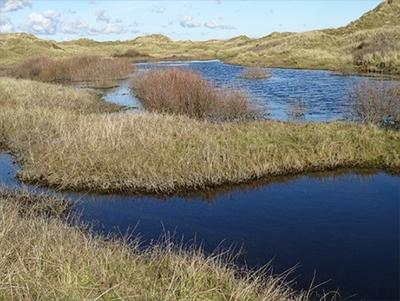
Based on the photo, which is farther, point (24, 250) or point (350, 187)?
point (350, 187)

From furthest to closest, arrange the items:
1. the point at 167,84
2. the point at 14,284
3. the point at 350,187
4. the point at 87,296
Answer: the point at 167,84 → the point at 350,187 → the point at 14,284 → the point at 87,296

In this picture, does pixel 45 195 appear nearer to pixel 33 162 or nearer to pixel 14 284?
pixel 33 162

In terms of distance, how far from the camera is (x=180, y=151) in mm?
14008

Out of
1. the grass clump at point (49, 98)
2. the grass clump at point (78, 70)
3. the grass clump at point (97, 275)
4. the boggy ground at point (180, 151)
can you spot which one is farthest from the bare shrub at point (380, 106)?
the grass clump at point (78, 70)

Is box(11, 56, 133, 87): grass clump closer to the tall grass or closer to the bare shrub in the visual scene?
the tall grass

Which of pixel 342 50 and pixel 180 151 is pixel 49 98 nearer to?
pixel 180 151

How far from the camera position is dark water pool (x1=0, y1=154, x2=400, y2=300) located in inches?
342

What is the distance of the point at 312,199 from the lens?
12414 mm

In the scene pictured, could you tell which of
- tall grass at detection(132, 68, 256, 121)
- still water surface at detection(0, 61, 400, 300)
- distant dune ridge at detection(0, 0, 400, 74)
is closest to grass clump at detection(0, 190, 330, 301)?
still water surface at detection(0, 61, 400, 300)

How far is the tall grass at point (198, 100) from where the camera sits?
20500mm

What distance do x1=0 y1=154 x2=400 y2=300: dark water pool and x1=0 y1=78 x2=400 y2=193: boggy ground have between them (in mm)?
480

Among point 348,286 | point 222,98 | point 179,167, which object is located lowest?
point 348,286

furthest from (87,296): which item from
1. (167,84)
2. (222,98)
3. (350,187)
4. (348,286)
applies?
(167,84)

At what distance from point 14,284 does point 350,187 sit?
9.51 metres
